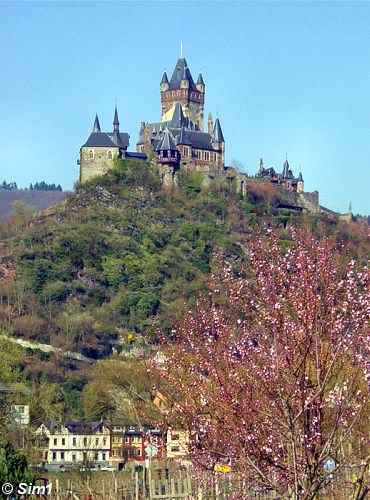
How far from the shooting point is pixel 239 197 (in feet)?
455

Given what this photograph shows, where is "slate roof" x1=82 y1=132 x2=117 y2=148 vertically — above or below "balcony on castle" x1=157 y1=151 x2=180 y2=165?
above

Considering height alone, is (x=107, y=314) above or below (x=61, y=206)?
below

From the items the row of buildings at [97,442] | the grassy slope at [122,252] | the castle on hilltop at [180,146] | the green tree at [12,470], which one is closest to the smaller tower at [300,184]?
the castle on hilltop at [180,146]

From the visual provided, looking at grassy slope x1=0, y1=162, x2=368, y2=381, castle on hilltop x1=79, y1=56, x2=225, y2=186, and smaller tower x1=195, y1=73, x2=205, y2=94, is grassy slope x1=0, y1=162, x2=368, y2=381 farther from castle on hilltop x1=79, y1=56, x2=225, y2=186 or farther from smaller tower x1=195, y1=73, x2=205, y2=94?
smaller tower x1=195, y1=73, x2=205, y2=94

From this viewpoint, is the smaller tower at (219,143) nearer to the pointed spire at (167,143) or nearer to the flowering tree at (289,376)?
the pointed spire at (167,143)

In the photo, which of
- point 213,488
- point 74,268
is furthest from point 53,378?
point 213,488

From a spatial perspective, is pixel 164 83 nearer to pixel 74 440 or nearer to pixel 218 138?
pixel 218 138

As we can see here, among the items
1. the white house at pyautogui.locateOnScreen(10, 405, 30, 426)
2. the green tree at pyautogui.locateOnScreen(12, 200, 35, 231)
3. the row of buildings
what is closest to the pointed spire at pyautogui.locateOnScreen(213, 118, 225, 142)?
the green tree at pyautogui.locateOnScreen(12, 200, 35, 231)

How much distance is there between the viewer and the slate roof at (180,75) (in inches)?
5714

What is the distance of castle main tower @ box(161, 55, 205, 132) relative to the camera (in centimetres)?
14338

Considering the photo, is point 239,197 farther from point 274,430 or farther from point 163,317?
point 274,430

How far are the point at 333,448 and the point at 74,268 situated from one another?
114715 millimetres

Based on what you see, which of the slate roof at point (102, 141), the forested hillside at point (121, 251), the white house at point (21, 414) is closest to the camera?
the white house at point (21, 414)

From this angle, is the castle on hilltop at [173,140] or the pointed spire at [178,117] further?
the pointed spire at [178,117]
